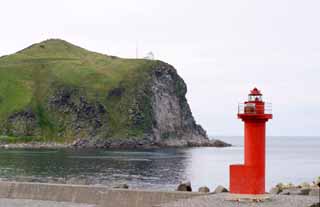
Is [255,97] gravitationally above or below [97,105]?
below

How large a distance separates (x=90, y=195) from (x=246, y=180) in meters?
6.63

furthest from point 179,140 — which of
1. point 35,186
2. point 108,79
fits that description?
point 35,186

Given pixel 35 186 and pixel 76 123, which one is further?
pixel 76 123

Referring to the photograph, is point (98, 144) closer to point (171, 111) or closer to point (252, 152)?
point (171, 111)

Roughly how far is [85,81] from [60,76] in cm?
1062

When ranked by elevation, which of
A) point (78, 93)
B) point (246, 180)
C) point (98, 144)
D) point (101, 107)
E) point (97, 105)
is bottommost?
point (98, 144)

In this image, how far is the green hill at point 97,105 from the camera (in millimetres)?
170625

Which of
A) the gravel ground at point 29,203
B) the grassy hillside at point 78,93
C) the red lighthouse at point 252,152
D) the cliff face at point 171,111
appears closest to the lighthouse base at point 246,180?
the red lighthouse at point 252,152

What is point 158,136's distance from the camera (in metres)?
175

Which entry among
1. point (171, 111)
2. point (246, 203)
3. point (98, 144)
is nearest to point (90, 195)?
point (246, 203)

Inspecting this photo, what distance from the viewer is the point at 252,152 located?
19.5 m

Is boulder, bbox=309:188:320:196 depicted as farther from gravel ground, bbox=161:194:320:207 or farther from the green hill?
the green hill

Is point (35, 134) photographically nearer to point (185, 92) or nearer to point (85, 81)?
point (85, 81)

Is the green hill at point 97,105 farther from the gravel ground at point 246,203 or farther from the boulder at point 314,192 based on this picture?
the gravel ground at point 246,203
